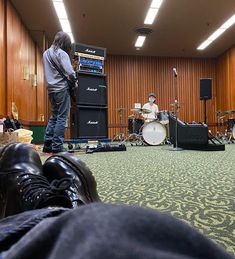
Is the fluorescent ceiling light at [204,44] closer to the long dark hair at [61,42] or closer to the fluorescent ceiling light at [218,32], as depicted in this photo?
the fluorescent ceiling light at [218,32]

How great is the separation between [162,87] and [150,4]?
4.21 meters

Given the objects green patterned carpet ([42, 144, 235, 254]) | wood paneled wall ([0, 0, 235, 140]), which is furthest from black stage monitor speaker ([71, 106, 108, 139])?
wood paneled wall ([0, 0, 235, 140])

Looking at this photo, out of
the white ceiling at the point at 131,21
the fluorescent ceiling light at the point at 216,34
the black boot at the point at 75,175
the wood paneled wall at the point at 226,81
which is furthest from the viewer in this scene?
the wood paneled wall at the point at 226,81

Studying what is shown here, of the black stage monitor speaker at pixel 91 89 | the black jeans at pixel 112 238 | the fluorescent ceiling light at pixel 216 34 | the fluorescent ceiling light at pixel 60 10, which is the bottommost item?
the black jeans at pixel 112 238

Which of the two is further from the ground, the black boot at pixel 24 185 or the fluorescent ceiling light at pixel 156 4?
the fluorescent ceiling light at pixel 156 4

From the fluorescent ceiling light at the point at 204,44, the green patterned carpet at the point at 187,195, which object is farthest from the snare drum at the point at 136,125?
the green patterned carpet at the point at 187,195

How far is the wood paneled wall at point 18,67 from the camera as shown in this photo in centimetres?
525

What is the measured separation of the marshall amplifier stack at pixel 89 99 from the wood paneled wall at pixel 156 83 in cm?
541

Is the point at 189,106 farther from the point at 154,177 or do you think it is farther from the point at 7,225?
the point at 7,225

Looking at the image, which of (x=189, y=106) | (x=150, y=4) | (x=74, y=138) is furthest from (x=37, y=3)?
(x=189, y=106)

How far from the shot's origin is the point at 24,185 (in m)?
0.68

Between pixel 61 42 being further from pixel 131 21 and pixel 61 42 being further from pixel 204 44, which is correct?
pixel 204 44

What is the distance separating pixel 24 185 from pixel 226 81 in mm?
9575

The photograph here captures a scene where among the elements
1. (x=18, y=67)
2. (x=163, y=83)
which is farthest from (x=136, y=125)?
(x=163, y=83)
